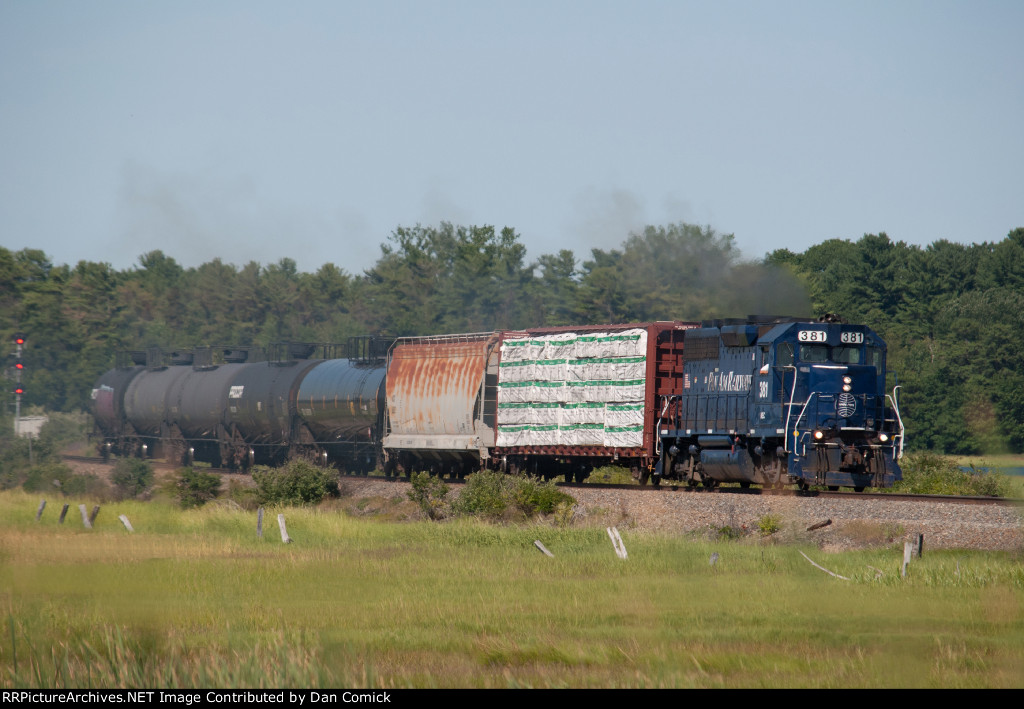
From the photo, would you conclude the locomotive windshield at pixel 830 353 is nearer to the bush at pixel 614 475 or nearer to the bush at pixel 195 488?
the bush at pixel 614 475

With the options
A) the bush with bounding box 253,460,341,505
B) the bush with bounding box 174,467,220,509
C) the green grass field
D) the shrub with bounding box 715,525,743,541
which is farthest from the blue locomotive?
the bush with bounding box 174,467,220,509

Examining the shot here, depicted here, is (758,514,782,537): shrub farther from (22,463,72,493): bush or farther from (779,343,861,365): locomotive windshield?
(22,463,72,493): bush

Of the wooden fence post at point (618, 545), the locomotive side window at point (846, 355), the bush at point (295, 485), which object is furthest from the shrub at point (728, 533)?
the bush at point (295, 485)

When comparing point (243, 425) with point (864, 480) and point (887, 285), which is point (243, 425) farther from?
point (887, 285)

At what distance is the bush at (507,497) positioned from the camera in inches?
1077

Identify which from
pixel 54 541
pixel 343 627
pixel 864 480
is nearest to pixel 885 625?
pixel 343 627

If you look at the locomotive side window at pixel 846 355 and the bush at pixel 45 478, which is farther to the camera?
the bush at pixel 45 478

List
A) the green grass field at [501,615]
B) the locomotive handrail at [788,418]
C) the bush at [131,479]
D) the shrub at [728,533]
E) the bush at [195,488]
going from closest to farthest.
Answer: the green grass field at [501,615], the shrub at [728,533], the locomotive handrail at [788,418], the bush at [195,488], the bush at [131,479]

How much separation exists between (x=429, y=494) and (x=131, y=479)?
1325 centimetres

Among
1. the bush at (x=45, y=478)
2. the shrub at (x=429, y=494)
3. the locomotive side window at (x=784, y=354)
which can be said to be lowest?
Result: the bush at (x=45, y=478)

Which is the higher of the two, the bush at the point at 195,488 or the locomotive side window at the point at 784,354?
the locomotive side window at the point at 784,354

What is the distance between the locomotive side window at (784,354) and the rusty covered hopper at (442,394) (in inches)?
372

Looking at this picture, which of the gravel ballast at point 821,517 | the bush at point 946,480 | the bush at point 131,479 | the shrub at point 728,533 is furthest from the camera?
the bush at point 131,479

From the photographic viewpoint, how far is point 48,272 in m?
91.4
